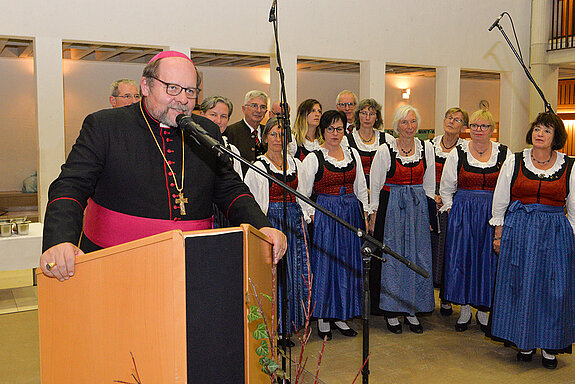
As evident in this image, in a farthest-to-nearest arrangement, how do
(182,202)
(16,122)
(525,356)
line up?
(16,122), (525,356), (182,202)

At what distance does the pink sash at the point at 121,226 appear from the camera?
2115mm

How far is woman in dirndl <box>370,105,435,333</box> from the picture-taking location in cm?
421

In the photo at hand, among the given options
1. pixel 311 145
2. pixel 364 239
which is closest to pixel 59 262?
pixel 364 239

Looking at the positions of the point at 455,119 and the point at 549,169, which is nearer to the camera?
the point at 549,169

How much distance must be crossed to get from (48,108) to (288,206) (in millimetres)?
2769

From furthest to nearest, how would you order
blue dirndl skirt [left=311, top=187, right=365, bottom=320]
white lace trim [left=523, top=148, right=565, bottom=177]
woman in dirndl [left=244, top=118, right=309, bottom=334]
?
blue dirndl skirt [left=311, top=187, right=365, bottom=320]
woman in dirndl [left=244, top=118, right=309, bottom=334]
white lace trim [left=523, top=148, right=565, bottom=177]

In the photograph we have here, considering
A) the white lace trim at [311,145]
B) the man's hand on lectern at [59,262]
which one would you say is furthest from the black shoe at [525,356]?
the man's hand on lectern at [59,262]

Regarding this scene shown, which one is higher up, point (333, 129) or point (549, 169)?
point (333, 129)

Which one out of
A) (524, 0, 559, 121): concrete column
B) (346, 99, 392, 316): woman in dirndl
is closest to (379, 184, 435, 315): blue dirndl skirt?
(346, 99, 392, 316): woman in dirndl

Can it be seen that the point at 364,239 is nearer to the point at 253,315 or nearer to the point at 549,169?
the point at 253,315

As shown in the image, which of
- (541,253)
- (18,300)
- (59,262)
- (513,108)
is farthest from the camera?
(513,108)

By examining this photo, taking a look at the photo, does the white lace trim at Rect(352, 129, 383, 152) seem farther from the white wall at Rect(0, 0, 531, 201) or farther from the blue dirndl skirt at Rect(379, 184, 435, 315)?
the white wall at Rect(0, 0, 531, 201)

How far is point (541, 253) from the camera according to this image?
3.51 meters

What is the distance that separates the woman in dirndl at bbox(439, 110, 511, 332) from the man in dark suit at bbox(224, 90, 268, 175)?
167 cm
